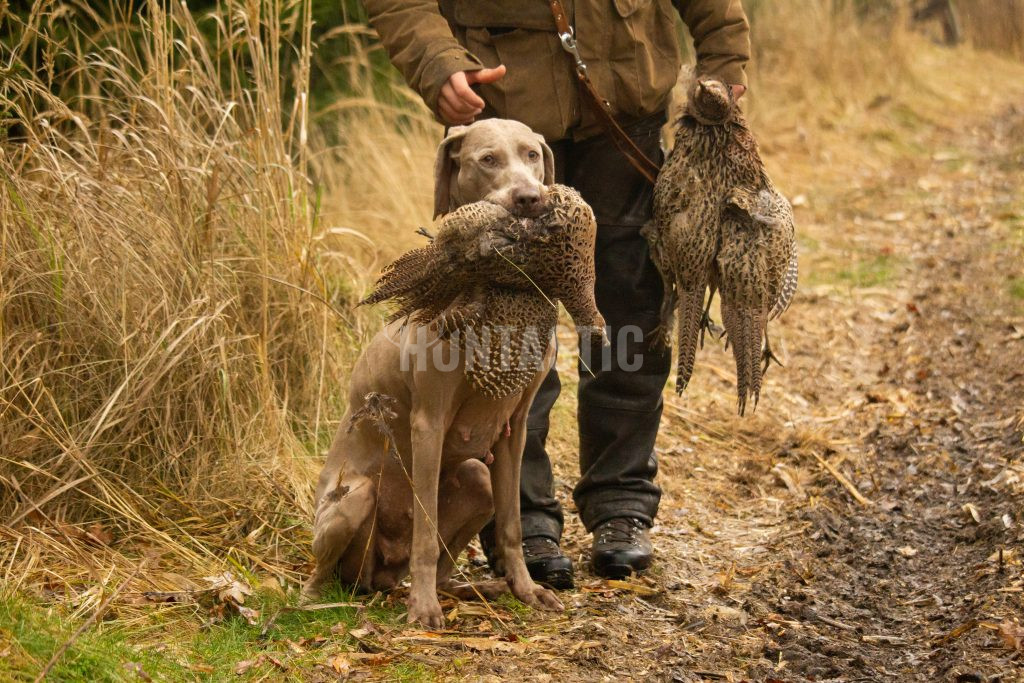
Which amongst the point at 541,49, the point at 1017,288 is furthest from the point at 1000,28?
the point at 541,49

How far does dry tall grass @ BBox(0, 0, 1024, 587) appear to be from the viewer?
3.98m

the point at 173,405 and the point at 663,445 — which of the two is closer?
the point at 173,405

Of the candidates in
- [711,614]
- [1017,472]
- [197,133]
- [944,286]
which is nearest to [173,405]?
[197,133]

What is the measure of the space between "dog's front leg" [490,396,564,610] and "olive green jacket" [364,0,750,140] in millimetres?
1034

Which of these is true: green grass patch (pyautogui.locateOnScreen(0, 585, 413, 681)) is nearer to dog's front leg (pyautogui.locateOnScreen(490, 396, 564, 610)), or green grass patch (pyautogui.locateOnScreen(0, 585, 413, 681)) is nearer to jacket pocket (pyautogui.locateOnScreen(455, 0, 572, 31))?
dog's front leg (pyautogui.locateOnScreen(490, 396, 564, 610))

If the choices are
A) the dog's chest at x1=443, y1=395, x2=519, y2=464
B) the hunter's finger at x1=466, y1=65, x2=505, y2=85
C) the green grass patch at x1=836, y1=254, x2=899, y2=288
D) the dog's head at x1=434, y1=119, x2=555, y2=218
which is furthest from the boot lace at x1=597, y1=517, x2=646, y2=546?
the green grass patch at x1=836, y1=254, x2=899, y2=288

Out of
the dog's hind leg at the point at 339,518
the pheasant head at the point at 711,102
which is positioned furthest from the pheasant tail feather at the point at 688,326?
the dog's hind leg at the point at 339,518

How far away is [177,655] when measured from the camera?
127 inches

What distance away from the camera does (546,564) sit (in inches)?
156

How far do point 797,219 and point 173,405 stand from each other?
5.87 m

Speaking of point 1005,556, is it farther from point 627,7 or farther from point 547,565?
point 627,7

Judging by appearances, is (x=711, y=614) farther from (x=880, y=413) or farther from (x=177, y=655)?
(x=880, y=413)

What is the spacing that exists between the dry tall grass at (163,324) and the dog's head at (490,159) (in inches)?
43.2

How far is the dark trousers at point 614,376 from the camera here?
4.03 meters
